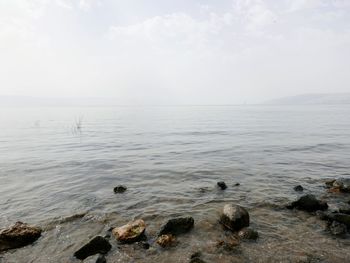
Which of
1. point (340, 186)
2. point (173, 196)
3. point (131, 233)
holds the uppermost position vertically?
point (131, 233)

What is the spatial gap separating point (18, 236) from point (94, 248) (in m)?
2.83

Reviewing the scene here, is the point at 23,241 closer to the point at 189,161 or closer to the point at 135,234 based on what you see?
the point at 135,234

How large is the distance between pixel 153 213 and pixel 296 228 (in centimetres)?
565

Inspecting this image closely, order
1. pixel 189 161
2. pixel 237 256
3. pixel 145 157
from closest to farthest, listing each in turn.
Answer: pixel 237 256 < pixel 189 161 < pixel 145 157

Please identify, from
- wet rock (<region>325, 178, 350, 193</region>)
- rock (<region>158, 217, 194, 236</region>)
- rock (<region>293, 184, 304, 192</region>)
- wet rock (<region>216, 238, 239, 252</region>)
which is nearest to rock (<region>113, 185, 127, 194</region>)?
rock (<region>158, 217, 194, 236</region>)

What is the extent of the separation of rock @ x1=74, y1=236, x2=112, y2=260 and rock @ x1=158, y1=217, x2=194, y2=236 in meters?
1.91

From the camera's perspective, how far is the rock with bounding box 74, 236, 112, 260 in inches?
354

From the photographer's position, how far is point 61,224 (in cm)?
1167

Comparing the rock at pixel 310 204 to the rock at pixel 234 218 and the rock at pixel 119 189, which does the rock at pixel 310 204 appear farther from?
the rock at pixel 119 189

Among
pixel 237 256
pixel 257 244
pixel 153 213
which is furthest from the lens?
pixel 153 213

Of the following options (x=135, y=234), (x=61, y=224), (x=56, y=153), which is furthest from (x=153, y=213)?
(x=56, y=153)

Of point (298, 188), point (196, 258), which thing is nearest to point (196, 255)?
point (196, 258)

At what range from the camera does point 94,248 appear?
9.12 metres

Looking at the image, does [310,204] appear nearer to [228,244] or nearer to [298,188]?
[298,188]
